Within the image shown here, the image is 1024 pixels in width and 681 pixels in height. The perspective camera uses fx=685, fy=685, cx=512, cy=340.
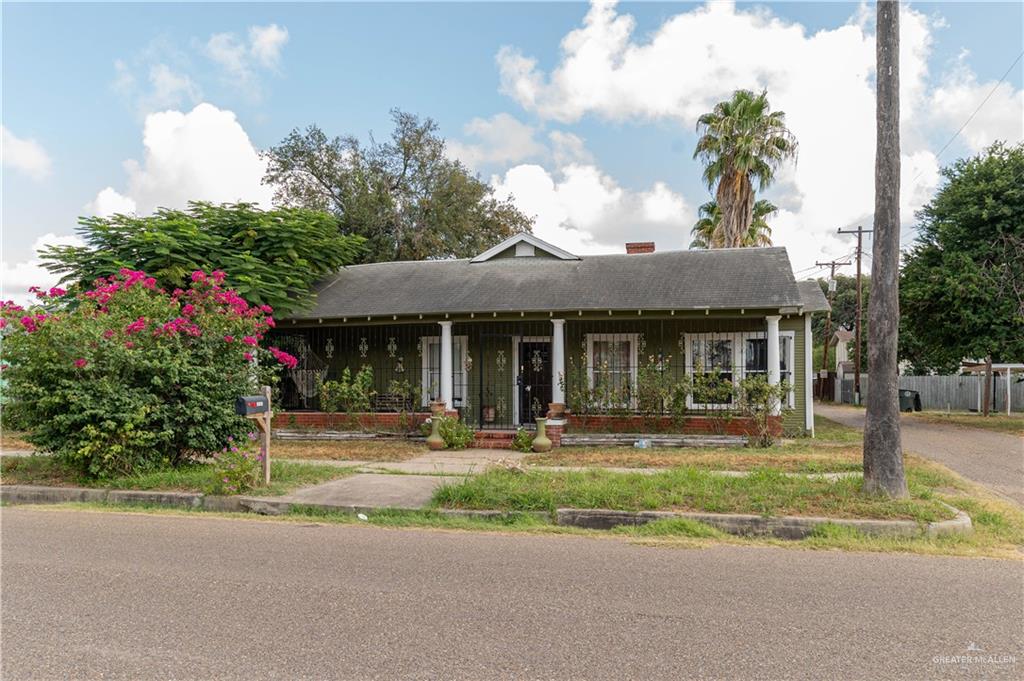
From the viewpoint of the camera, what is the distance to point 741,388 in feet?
45.2

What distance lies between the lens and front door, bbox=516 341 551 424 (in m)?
16.9

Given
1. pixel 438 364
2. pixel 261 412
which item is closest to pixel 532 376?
pixel 438 364

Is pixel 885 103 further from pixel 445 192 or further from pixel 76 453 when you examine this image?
pixel 445 192

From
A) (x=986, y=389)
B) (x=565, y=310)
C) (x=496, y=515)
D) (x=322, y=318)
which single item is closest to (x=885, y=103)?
(x=496, y=515)

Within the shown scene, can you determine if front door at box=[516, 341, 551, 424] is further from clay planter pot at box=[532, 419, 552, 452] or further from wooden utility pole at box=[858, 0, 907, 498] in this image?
wooden utility pole at box=[858, 0, 907, 498]

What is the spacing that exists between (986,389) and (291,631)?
27.8 metres

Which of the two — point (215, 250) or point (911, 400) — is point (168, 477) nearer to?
point (215, 250)

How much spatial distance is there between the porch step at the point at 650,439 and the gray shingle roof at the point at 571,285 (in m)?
2.65

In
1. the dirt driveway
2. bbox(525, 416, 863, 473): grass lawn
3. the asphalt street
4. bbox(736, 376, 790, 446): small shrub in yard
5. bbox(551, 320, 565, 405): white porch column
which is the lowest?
the dirt driveway

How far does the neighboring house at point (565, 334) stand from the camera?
47.9ft

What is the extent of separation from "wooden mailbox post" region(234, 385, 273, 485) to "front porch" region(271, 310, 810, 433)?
620cm

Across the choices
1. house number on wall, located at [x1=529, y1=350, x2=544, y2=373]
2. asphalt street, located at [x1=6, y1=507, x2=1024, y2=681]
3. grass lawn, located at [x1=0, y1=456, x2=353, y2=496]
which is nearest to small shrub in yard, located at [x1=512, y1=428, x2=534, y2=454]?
house number on wall, located at [x1=529, y1=350, x2=544, y2=373]

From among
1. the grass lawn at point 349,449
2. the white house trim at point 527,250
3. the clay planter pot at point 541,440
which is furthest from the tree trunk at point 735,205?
the grass lawn at point 349,449

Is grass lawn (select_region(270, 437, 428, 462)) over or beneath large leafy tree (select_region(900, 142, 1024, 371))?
beneath
